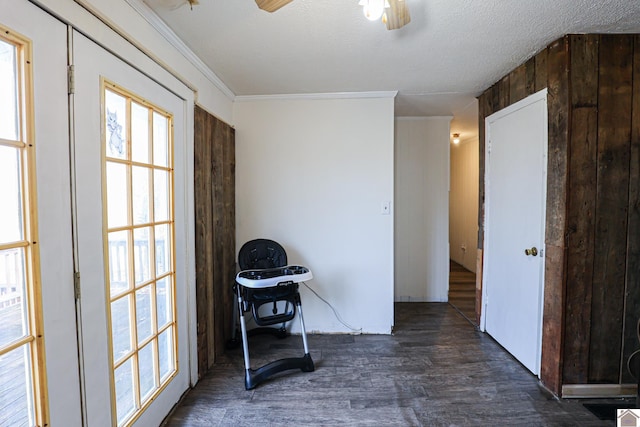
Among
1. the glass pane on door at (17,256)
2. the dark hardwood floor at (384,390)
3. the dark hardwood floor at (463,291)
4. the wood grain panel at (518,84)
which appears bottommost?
the dark hardwood floor at (384,390)

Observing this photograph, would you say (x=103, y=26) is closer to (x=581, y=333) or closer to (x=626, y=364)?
(x=581, y=333)

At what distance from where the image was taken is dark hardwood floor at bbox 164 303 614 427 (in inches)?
68.9

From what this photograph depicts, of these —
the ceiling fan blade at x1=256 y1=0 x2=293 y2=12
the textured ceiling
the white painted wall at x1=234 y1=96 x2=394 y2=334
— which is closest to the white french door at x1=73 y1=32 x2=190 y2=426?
the textured ceiling

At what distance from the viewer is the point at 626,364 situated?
74.2 inches

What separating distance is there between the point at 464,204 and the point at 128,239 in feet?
17.4

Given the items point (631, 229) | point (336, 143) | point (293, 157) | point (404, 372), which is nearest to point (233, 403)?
point (404, 372)

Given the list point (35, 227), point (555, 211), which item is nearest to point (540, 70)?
point (555, 211)

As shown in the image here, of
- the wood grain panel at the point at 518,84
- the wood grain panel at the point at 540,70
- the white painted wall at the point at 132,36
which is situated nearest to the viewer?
the white painted wall at the point at 132,36

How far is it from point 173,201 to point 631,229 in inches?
115

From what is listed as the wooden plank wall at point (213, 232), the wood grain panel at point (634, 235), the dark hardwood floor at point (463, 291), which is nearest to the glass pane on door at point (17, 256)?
the wooden plank wall at point (213, 232)

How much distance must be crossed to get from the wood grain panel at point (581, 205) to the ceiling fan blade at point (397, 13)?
4.29 ft

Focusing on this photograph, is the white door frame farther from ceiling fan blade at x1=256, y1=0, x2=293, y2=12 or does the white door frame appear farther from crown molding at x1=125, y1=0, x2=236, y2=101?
crown molding at x1=125, y1=0, x2=236, y2=101

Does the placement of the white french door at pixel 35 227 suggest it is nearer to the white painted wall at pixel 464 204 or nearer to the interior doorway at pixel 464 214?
the interior doorway at pixel 464 214

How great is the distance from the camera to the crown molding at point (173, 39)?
146cm
